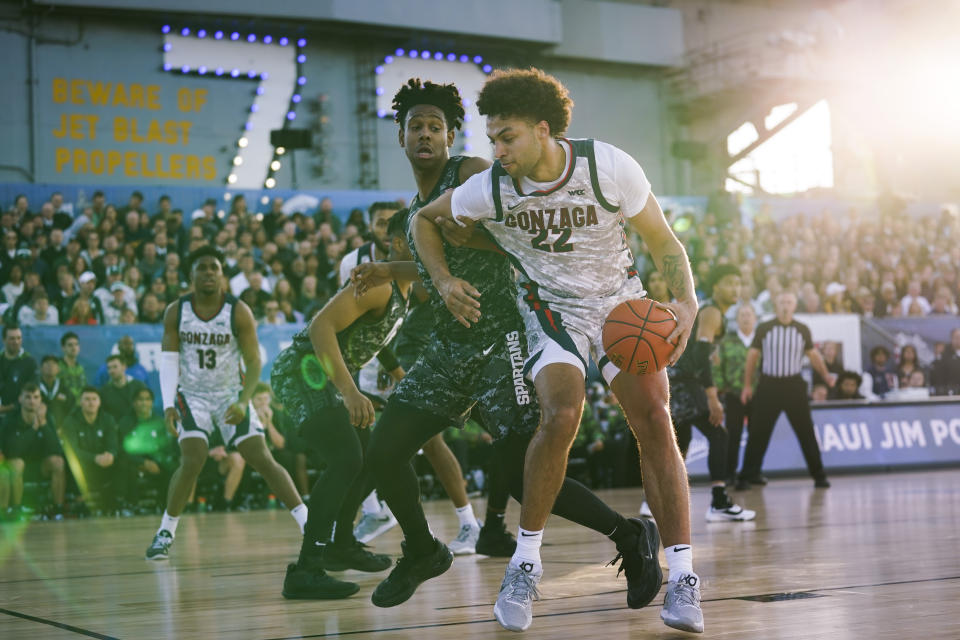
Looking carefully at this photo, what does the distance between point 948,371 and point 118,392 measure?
11.3 meters

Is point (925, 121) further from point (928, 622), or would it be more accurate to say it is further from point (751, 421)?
point (928, 622)

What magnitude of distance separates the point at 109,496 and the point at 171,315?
214 inches

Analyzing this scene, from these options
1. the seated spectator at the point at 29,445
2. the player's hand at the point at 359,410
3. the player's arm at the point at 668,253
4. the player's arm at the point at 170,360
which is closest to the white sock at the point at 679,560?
the player's arm at the point at 668,253

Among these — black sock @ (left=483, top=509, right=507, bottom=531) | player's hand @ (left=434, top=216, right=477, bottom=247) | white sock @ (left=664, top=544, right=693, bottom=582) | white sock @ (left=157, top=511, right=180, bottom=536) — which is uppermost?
player's hand @ (left=434, top=216, right=477, bottom=247)

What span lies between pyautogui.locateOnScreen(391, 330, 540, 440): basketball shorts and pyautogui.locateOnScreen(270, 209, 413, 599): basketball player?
1.81 feet

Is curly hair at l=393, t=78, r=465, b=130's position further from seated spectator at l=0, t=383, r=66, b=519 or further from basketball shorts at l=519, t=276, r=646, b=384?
seated spectator at l=0, t=383, r=66, b=519

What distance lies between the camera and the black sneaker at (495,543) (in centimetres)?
709

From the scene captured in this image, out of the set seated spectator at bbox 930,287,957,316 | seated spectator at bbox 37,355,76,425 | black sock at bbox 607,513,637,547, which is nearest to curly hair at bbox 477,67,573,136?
black sock at bbox 607,513,637,547

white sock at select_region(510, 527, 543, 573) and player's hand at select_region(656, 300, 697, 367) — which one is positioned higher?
player's hand at select_region(656, 300, 697, 367)

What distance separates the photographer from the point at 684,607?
4.05 m

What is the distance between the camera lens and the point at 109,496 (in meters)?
12.8

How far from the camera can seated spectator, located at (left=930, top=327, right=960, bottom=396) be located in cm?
1662

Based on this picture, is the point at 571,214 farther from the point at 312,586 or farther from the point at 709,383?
the point at 709,383

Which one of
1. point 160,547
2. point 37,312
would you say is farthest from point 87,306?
point 160,547
